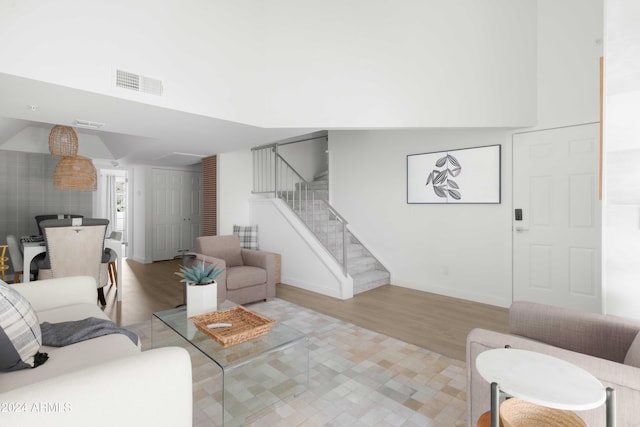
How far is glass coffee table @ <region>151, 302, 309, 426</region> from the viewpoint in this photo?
2033 millimetres

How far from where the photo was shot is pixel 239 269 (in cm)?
434

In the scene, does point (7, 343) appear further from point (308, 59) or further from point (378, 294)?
point (378, 294)

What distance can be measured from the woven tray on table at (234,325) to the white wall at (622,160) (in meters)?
2.22

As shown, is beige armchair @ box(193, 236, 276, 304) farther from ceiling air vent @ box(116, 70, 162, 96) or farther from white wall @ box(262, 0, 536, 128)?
ceiling air vent @ box(116, 70, 162, 96)

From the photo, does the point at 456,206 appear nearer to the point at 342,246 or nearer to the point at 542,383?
the point at 342,246

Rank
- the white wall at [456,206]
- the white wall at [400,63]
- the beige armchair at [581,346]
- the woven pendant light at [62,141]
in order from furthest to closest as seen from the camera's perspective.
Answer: the woven pendant light at [62,141] → the white wall at [400,63] → the white wall at [456,206] → the beige armchair at [581,346]

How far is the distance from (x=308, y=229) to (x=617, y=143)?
3.83 metres

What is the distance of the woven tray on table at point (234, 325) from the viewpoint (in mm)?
2193

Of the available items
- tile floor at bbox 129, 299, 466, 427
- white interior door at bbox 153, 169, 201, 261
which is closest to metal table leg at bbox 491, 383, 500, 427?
tile floor at bbox 129, 299, 466, 427

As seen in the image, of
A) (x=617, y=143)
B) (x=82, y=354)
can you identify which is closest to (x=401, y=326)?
(x=617, y=143)

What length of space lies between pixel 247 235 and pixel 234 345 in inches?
152

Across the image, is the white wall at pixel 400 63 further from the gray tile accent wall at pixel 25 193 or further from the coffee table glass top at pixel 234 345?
the gray tile accent wall at pixel 25 193

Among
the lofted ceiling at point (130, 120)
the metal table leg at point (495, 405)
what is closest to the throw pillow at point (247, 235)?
the lofted ceiling at point (130, 120)

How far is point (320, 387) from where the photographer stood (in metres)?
2.32
